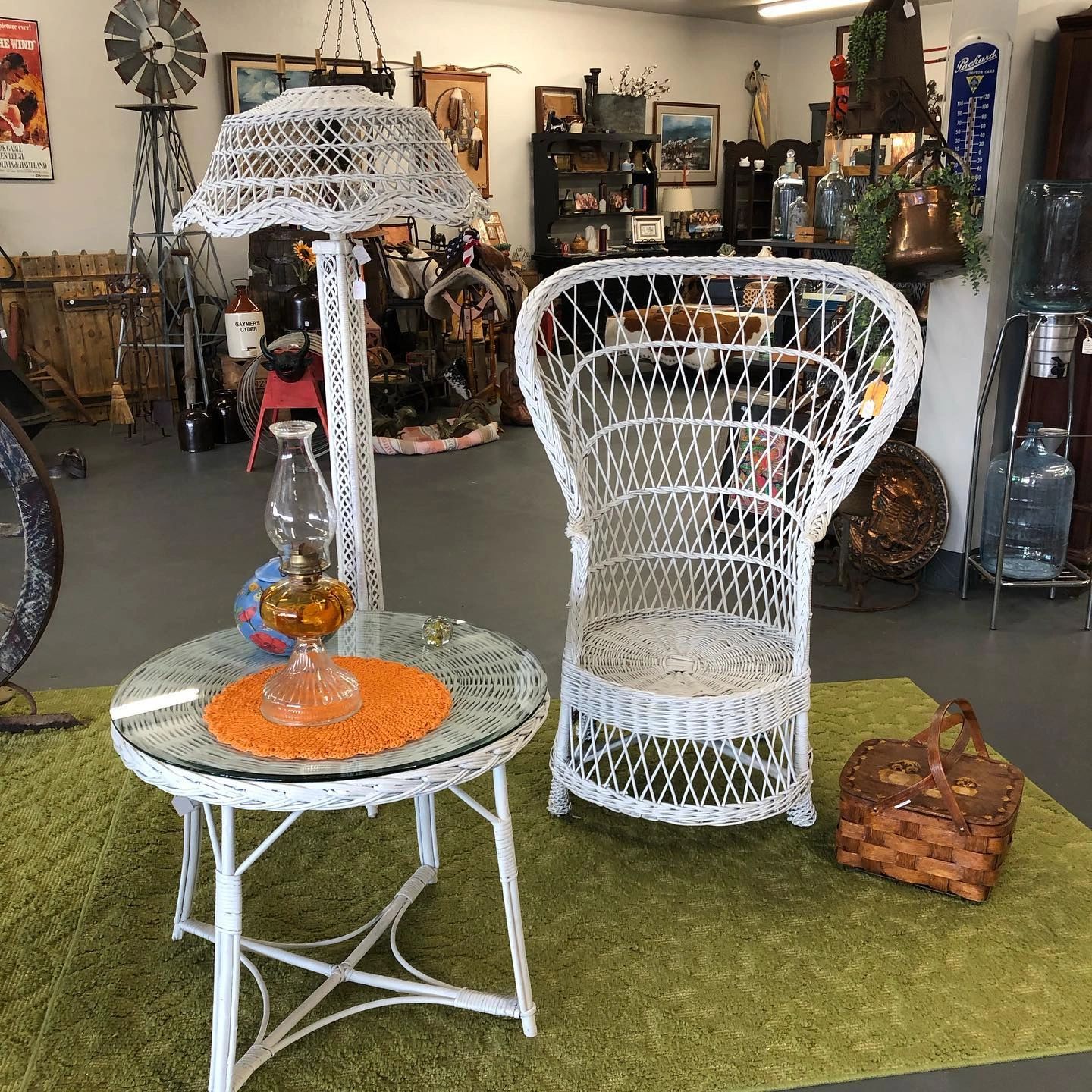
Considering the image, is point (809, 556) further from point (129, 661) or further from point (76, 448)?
point (76, 448)

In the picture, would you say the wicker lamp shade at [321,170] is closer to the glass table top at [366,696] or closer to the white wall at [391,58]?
the glass table top at [366,696]

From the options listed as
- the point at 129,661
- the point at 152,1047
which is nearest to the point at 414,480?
the point at 129,661

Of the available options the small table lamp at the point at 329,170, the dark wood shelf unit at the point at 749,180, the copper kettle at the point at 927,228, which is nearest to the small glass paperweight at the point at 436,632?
the small table lamp at the point at 329,170

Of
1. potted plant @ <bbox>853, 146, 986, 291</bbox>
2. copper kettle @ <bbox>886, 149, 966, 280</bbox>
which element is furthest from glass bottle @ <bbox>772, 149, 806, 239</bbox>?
copper kettle @ <bbox>886, 149, 966, 280</bbox>

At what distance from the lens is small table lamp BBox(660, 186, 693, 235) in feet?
31.9

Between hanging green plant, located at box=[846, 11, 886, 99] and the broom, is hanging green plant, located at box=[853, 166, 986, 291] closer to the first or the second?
hanging green plant, located at box=[846, 11, 886, 99]

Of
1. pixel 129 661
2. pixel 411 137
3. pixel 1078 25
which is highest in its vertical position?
pixel 1078 25

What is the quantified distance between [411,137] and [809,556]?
1.14 meters

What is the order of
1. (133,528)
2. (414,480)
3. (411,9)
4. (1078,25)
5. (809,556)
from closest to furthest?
(809,556) < (1078,25) < (133,528) < (414,480) < (411,9)

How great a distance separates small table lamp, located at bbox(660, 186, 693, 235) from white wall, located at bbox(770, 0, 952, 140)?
1.44 metres

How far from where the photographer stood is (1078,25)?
11.1 feet

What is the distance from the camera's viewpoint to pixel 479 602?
154 inches

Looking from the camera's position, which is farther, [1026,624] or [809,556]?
[1026,624]

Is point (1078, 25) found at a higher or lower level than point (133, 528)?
higher
